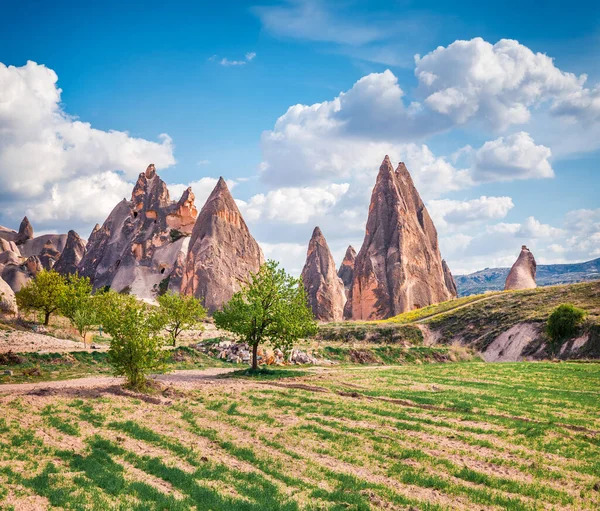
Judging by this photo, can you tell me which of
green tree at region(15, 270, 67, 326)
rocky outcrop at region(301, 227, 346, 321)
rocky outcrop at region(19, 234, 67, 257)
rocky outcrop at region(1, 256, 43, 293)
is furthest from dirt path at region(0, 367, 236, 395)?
rocky outcrop at region(19, 234, 67, 257)

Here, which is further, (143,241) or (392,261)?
(143,241)

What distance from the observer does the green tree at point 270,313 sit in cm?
3356

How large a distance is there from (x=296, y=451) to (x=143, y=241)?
13191 cm

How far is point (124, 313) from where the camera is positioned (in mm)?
24531

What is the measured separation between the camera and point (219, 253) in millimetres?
115188

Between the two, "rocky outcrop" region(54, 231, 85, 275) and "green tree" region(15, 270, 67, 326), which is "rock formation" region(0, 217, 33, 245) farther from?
"green tree" region(15, 270, 67, 326)

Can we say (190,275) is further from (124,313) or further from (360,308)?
(124,313)

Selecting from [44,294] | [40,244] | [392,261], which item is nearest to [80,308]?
[44,294]

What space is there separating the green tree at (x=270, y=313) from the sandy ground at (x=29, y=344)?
13.3 meters

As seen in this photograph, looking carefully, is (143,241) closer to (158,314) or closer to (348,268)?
(348,268)

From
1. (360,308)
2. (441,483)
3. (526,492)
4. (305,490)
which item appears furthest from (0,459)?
(360,308)

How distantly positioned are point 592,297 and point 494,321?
12.2 metres

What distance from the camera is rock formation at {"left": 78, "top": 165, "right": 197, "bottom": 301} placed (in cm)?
13162

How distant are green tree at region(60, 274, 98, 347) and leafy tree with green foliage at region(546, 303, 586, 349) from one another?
48.1 m
